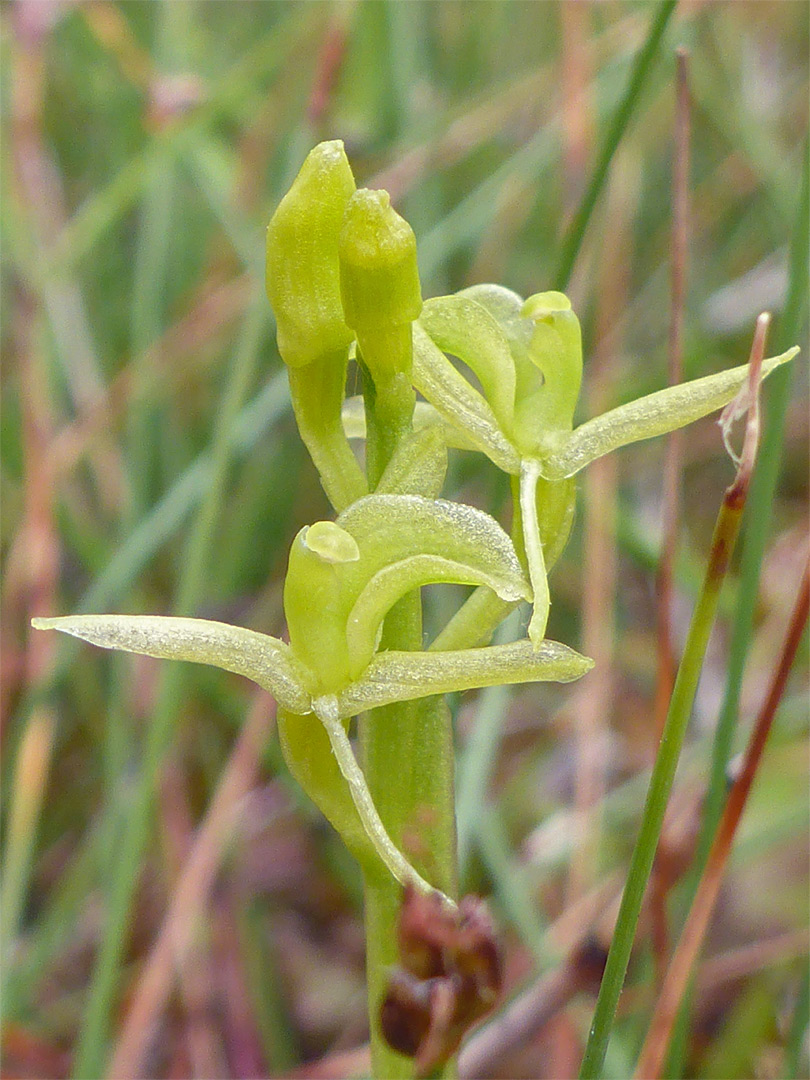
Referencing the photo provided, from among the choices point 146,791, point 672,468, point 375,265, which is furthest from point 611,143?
point 146,791

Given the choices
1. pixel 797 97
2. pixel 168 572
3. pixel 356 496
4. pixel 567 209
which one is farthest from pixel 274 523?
pixel 797 97

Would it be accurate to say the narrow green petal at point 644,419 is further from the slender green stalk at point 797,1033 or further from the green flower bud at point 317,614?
the slender green stalk at point 797,1033

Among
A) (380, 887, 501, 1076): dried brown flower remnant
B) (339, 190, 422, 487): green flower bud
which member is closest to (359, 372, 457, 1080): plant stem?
(339, 190, 422, 487): green flower bud

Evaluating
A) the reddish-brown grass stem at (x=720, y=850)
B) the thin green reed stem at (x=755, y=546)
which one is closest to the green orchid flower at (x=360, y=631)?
the reddish-brown grass stem at (x=720, y=850)

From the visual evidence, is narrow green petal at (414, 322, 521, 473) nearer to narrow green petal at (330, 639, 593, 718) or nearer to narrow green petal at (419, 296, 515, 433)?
narrow green petal at (419, 296, 515, 433)

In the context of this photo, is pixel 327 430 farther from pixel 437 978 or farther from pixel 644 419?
pixel 437 978
